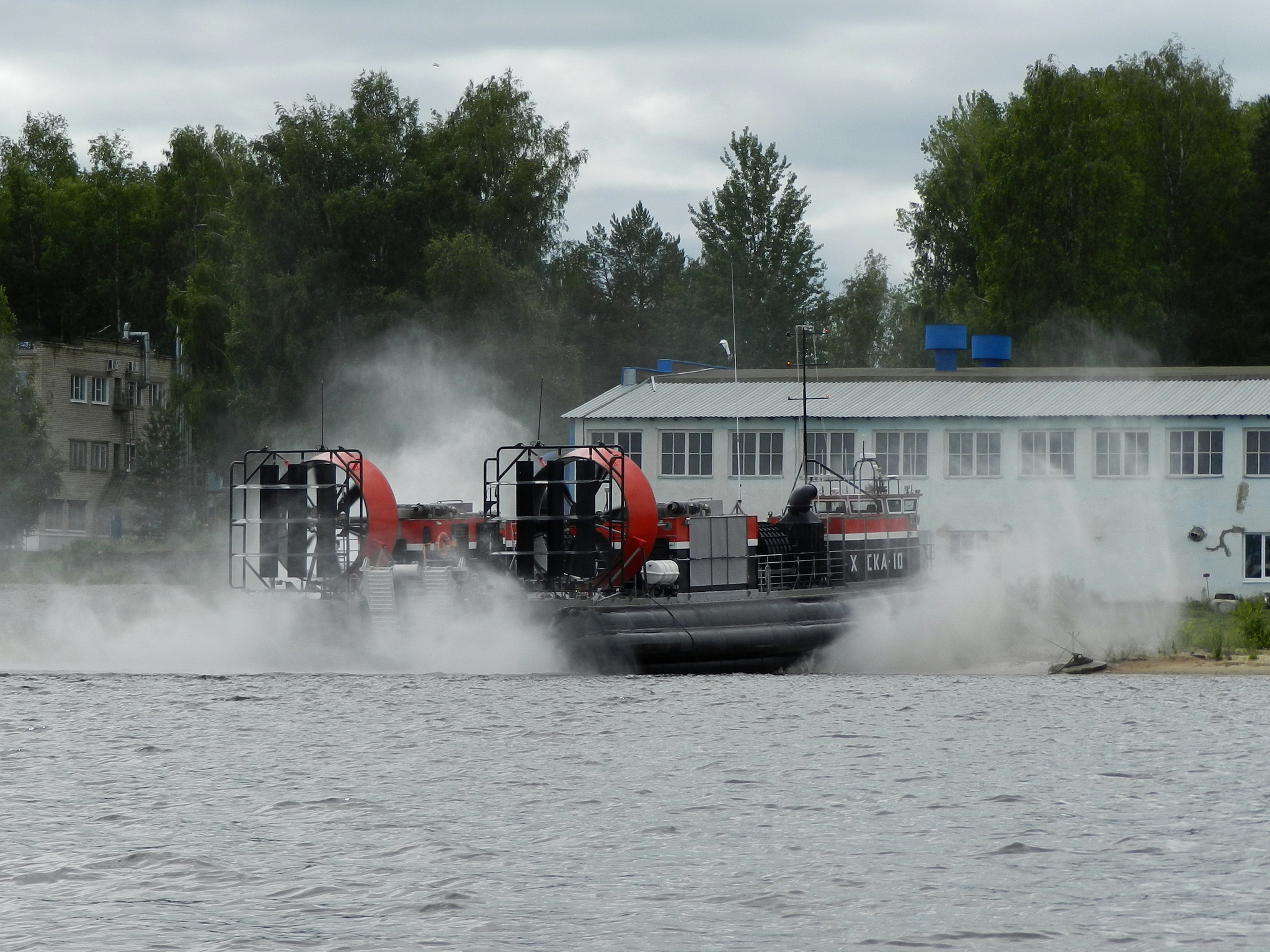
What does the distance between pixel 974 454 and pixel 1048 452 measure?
1658 mm

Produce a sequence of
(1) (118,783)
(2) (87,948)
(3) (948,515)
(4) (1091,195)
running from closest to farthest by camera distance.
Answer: (2) (87,948) < (1) (118,783) < (3) (948,515) < (4) (1091,195)

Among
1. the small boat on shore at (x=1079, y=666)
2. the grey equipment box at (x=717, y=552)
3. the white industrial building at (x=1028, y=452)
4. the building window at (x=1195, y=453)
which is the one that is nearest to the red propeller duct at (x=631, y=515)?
the grey equipment box at (x=717, y=552)

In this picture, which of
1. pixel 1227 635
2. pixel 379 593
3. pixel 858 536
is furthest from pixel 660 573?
pixel 1227 635

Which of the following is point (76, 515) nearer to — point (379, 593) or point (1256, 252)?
point (1256, 252)

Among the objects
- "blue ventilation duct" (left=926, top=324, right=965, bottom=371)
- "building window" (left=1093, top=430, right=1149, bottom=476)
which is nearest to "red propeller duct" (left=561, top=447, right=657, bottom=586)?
"building window" (left=1093, top=430, right=1149, bottom=476)

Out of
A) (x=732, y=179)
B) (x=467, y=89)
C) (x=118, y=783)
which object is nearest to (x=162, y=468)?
(x=467, y=89)

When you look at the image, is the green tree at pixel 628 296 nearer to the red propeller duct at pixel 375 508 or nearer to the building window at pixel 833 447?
the building window at pixel 833 447

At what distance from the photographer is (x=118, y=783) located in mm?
18422

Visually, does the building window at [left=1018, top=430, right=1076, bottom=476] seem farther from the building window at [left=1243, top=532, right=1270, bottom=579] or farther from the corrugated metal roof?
the building window at [left=1243, top=532, right=1270, bottom=579]

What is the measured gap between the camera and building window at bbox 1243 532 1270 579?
3956 cm

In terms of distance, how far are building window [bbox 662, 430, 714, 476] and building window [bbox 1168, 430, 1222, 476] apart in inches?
419

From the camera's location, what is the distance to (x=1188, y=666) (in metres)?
29.5

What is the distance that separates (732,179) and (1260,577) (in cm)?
4591

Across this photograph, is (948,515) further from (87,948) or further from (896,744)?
(87,948)
